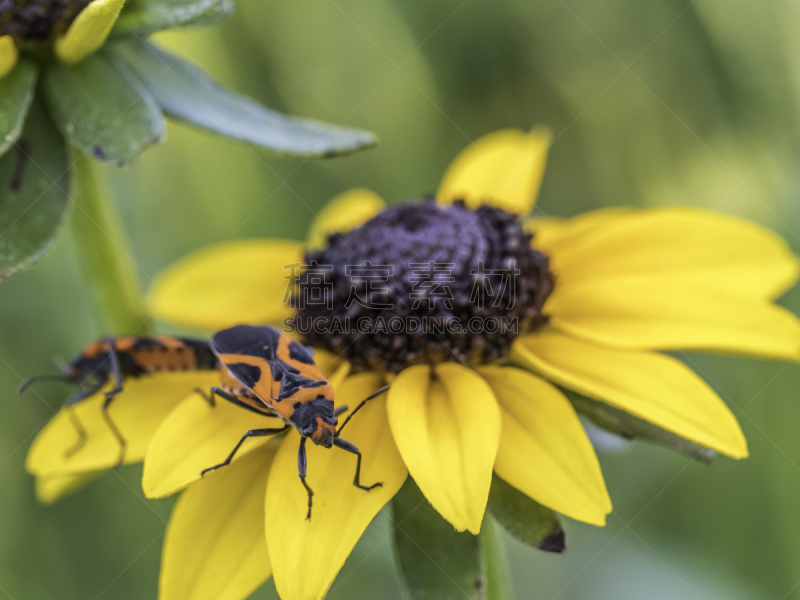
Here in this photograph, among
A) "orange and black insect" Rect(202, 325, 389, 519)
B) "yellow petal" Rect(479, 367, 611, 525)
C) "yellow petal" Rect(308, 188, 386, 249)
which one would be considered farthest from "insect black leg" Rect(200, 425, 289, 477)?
"yellow petal" Rect(308, 188, 386, 249)

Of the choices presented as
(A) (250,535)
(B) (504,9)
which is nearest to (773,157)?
(B) (504,9)

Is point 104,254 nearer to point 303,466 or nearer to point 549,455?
point 303,466

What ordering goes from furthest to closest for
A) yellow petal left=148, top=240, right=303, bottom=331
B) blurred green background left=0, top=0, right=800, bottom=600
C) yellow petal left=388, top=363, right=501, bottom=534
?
blurred green background left=0, top=0, right=800, bottom=600, yellow petal left=148, top=240, right=303, bottom=331, yellow petal left=388, top=363, right=501, bottom=534

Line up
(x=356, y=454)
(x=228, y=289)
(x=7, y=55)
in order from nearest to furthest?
(x=7, y=55), (x=356, y=454), (x=228, y=289)

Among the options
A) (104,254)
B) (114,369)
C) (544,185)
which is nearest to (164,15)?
(104,254)

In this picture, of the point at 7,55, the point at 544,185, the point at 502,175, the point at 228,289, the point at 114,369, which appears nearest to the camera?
the point at 7,55

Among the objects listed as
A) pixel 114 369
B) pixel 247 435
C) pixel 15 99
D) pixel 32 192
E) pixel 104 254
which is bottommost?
pixel 247 435

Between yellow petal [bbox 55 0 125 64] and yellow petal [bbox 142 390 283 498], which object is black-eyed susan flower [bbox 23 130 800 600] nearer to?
yellow petal [bbox 142 390 283 498]
